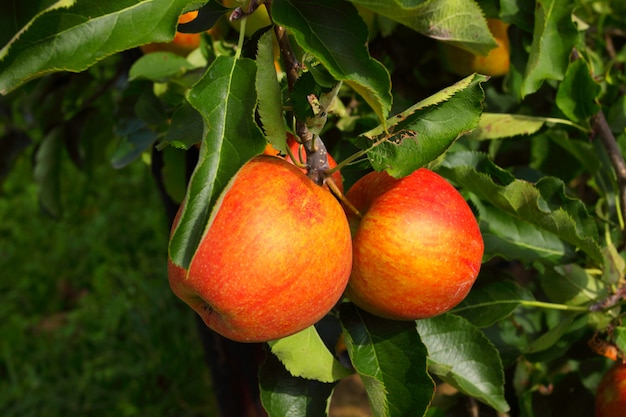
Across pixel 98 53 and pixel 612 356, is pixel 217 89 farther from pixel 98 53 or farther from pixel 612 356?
pixel 612 356

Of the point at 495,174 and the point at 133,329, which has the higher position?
the point at 495,174

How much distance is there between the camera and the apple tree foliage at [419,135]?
0.63 m

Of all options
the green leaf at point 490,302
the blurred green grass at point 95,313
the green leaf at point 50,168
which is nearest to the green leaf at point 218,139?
the green leaf at point 490,302

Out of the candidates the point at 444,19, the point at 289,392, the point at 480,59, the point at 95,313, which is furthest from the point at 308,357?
the point at 95,313

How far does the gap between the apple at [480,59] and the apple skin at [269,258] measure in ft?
2.11

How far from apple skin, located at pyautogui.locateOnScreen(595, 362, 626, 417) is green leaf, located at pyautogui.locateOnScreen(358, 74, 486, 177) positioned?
45 cm

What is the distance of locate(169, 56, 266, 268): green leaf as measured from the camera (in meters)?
0.58

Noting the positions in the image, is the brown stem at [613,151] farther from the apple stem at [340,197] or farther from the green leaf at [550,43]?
the apple stem at [340,197]

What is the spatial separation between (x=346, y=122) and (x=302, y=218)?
0.41 metres

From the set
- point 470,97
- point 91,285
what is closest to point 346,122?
point 470,97

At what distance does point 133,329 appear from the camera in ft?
9.35

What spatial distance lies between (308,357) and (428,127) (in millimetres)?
301

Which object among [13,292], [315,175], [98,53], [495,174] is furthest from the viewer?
[13,292]

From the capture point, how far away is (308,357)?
32.0 inches
